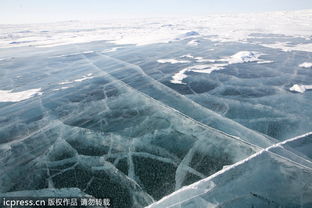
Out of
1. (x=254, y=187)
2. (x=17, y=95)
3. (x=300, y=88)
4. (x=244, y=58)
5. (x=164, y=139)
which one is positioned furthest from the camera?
(x=244, y=58)

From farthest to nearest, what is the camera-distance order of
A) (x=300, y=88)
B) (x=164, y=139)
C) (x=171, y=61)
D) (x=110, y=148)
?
(x=171, y=61)
(x=300, y=88)
(x=164, y=139)
(x=110, y=148)

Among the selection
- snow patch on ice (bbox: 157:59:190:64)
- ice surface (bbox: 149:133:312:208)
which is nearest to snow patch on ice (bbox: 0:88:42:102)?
snow patch on ice (bbox: 157:59:190:64)

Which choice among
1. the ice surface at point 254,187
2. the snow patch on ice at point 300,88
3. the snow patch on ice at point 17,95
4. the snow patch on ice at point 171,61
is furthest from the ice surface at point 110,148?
the snow patch on ice at point 171,61

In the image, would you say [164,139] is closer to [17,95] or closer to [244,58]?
[17,95]

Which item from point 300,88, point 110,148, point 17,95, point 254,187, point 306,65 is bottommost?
point 17,95

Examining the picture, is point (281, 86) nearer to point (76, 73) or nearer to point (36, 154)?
point (36, 154)

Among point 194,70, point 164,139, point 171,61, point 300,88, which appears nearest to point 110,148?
point 164,139

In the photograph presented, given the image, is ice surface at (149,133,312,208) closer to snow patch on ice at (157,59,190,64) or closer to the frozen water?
the frozen water

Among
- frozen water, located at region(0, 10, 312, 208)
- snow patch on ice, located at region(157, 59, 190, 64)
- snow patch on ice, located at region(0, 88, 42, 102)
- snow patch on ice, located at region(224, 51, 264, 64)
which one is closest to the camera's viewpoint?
frozen water, located at region(0, 10, 312, 208)

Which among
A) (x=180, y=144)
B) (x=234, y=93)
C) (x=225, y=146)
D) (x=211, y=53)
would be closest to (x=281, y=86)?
(x=234, y=93)

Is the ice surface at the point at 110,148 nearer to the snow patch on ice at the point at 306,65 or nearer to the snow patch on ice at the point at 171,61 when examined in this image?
the snow patch on ice at the point at 171,61
